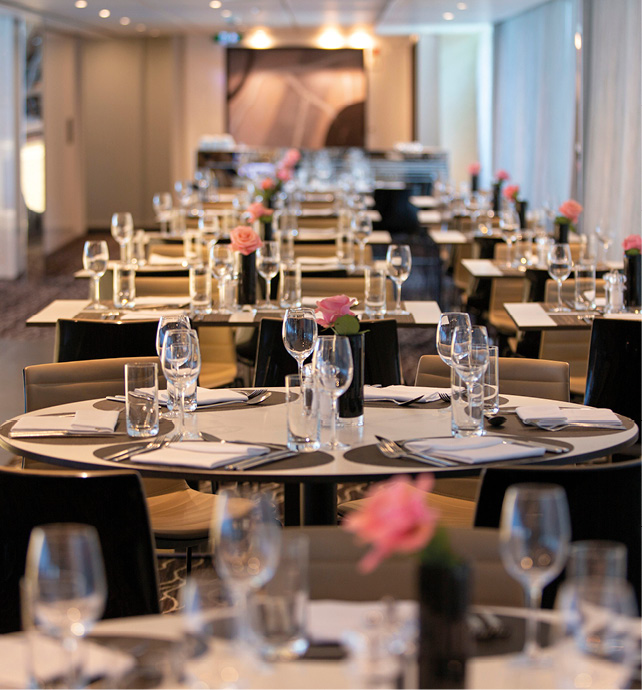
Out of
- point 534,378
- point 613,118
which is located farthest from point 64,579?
point 613,118

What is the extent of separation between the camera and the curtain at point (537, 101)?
39.1 feet

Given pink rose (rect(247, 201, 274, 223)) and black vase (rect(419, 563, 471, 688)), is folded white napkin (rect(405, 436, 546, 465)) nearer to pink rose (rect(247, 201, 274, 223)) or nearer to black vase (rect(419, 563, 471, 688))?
black vase (rect(419, 563, 471, 688))

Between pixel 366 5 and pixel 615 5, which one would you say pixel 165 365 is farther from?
pixel 366 5

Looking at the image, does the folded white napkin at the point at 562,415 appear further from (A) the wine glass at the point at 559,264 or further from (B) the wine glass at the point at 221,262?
(B) the wine glass at the point at 221,262

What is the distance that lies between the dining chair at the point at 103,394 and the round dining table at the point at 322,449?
264mm

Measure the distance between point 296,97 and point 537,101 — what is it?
19.7ft

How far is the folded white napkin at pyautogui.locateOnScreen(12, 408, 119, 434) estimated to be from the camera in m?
2.60

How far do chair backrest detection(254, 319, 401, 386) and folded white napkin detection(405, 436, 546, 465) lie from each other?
4.38 ft

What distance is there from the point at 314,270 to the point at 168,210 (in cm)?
315

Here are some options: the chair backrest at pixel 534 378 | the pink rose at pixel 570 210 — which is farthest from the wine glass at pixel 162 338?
the pink rose at pixel 570 210

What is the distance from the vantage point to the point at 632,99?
9.09 meters

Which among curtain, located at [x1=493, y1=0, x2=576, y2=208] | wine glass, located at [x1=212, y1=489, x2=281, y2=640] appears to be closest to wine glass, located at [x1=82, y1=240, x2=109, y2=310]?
wine glass, located at [x1=212, y1=489, x2=281, y2=640]

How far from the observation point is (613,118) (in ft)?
31.8

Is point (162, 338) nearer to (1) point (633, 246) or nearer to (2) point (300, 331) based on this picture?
(2) point (300, 331)
